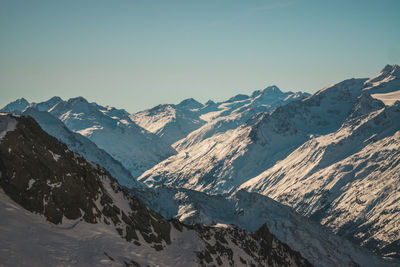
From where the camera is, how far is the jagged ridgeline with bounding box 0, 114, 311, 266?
225 ft

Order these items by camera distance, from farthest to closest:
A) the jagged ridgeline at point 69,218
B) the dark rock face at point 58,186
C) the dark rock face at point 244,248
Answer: the dark rock face at point 244,248 < the dark rock face at point 58,186 < the jagged ridgeline at point 69,218

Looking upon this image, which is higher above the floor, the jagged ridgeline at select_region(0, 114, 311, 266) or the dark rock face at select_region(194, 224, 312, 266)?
the jagged ridgeline at select_region(0, 114, 311, 266)

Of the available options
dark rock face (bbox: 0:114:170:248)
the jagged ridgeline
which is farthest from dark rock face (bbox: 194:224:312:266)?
dark rock face (bbox: 0:114:170:248)

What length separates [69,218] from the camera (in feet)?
262

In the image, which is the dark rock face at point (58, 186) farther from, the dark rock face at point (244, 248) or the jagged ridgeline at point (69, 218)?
the dark rock face at point (244, 248)

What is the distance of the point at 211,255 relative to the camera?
376ft

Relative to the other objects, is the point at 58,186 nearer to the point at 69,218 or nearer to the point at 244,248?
the point at 69,218

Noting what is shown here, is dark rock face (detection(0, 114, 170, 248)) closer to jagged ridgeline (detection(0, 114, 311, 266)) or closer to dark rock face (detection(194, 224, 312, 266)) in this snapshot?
jagged ridgeline (detection(0, 114, 311, 266))

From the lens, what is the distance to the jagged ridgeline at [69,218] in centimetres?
6869

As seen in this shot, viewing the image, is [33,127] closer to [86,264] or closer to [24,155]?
[24,155]

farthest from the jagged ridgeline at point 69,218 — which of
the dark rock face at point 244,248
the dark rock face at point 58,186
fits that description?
the dark rock face at point 244,248

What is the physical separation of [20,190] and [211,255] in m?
54.4

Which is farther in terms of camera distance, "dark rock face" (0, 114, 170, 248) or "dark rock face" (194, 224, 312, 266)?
"dark rock face" (194, 224, 312, 266)

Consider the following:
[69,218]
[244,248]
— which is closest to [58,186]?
[69,218]
